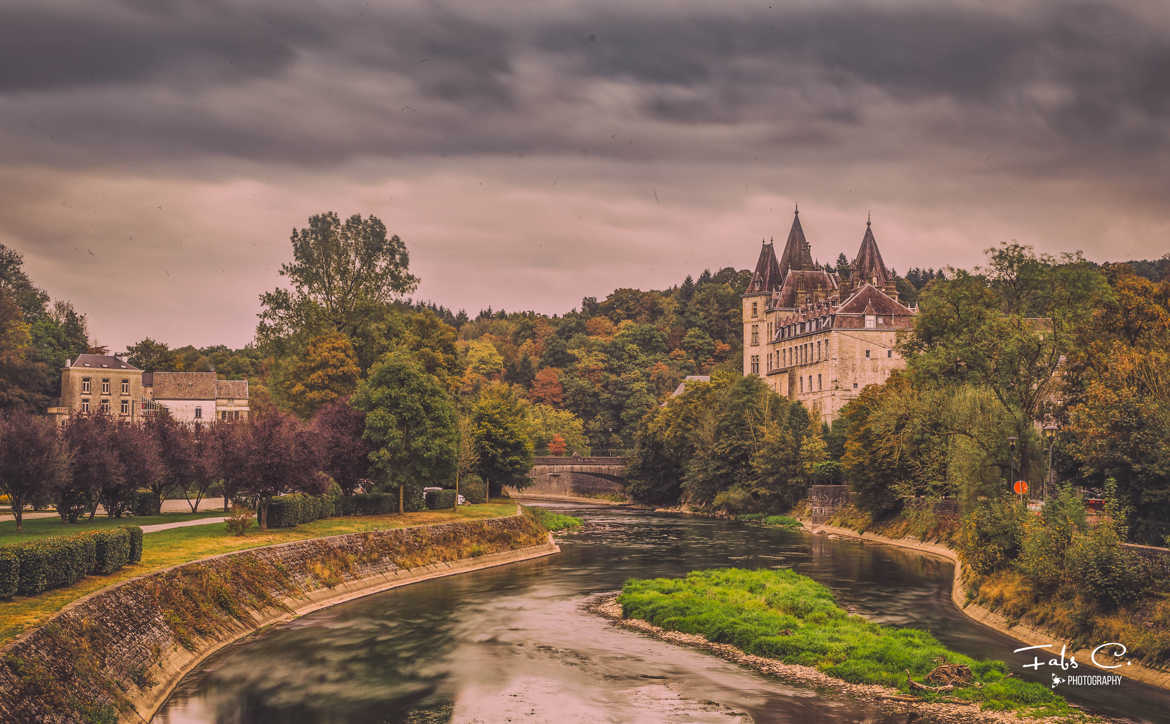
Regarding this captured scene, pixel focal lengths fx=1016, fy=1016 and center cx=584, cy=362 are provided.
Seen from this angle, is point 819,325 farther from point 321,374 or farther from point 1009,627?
point 1009,627

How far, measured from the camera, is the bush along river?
2806 cm

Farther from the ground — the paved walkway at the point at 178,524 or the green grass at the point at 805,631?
the paved walkway at the point at 178,524

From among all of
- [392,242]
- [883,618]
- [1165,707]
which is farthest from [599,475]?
[1165,707]

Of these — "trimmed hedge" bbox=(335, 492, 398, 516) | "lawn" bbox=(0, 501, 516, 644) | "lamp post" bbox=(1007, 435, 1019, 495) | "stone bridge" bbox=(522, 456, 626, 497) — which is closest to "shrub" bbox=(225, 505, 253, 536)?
"lawn" bbox=(0, 501, 516, 644)

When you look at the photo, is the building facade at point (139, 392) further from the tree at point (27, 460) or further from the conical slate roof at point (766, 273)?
the conical slate roof at point (766, 273)

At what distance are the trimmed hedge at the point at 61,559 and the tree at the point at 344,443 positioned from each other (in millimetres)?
27720

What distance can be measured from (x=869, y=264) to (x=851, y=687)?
109 meters

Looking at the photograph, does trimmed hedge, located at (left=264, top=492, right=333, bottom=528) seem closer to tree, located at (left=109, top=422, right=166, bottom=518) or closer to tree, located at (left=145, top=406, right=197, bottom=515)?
tree, located at (left=109, top=422, right=166, bottom=518)

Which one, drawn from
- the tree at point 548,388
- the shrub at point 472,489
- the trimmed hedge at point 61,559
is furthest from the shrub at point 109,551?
the tree at point 548,388

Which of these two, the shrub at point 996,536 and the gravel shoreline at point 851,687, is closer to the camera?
the gravel shoreline at point 851,687

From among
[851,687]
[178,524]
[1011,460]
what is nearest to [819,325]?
[1011,460]

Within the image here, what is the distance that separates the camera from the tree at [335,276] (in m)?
78.9

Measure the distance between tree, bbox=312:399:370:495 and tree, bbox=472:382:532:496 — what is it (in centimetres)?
2470
